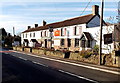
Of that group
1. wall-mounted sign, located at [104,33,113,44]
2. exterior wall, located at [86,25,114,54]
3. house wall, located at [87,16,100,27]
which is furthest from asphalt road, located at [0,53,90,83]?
house wall, located at [87,16,100,27]

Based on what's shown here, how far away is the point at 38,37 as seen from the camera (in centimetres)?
5041

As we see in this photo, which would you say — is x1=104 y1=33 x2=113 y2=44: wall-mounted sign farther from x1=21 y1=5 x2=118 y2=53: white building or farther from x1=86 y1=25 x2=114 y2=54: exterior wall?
x1=21 y1=5 x2=118 y2=53: white building

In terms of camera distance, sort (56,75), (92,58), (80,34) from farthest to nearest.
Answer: (80,34)
(92,58)
(56,75)

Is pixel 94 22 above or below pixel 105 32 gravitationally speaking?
above

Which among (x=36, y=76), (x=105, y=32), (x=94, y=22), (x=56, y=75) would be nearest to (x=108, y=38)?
(x=105, y=32)

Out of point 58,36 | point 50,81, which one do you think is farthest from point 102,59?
point 58,36

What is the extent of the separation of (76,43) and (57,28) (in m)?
9.01

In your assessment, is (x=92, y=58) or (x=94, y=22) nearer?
(x=92, y=58)

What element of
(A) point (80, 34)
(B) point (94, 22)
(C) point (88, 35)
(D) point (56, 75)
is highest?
(B) point (94, 22)

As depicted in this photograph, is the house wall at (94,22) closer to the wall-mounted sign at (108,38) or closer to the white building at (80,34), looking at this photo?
the white building at (80,34)

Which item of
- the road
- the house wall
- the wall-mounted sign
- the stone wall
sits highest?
the house wall

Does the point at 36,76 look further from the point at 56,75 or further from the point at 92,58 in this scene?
the point at 92,58

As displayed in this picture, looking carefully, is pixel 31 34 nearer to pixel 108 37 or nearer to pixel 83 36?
pixel 83 36

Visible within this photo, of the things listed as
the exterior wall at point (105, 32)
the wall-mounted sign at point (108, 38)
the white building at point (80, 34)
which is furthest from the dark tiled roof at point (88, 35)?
the wall-mounted sign at point (108, 38)
